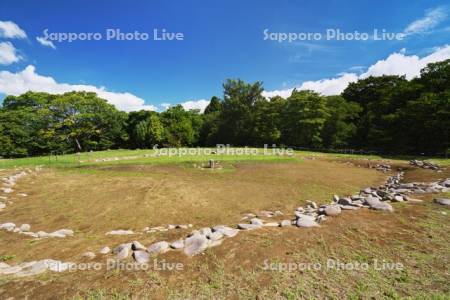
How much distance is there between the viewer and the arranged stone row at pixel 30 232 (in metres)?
5.18

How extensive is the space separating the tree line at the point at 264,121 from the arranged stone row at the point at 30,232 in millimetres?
28410

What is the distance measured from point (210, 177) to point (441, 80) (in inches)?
1093

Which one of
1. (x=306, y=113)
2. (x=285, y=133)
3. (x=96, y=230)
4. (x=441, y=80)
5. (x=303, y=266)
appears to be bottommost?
(x=96, y=230)

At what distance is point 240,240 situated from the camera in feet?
13.8

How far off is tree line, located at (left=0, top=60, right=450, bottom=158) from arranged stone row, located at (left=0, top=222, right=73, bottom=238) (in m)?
28.4

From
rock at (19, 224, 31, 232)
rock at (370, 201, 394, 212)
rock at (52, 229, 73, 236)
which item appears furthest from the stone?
rock at (370, 201, 394, 212)

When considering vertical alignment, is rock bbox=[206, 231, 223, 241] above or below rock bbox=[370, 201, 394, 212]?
below

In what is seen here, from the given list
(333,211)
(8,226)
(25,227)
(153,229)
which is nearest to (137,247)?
(153,229)

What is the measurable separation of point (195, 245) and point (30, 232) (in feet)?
15.5

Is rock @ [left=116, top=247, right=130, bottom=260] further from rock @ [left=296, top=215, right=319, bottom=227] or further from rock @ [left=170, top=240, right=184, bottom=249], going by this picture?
rock @ [left=296, top=215, right=319, bottom=227]

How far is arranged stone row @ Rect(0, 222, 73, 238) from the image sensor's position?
5180 mm

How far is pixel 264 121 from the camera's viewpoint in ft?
124

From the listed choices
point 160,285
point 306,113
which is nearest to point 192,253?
point 160,285

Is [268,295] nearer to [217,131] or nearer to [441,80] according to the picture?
[441,80]
